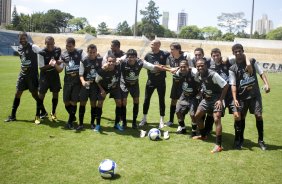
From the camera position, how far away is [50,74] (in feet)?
27.4

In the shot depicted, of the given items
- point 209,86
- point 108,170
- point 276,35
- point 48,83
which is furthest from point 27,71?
point 276,35

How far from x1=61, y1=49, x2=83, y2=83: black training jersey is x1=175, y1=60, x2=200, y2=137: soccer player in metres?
2.63

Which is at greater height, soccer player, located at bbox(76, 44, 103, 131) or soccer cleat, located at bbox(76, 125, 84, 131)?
soccer player, located at bbox(76, 44, 103, 131)

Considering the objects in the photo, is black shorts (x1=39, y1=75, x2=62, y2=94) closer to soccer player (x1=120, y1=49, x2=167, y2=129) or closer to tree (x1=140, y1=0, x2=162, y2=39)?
soccer player (x1=120, y1=49, x2=167, y2=129)

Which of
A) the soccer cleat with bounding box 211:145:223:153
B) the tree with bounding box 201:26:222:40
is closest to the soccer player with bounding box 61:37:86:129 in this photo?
the soccer cleat with bounding box 211:145:223:153

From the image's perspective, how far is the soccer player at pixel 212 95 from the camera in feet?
21.4

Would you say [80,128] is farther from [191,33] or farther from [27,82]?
[191,33]

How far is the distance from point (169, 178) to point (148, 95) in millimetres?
3871

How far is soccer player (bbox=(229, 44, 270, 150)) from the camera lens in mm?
6680

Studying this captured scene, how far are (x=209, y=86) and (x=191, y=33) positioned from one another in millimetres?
102126

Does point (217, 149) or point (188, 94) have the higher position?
point (188, 94)

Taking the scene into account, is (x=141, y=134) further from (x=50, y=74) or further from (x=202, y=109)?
(x=50, y=74)

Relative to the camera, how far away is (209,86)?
679cm

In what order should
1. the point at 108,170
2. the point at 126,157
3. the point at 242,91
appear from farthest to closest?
1. the point at 242,91
2. the point at 126,157
3. the point at 108,170
